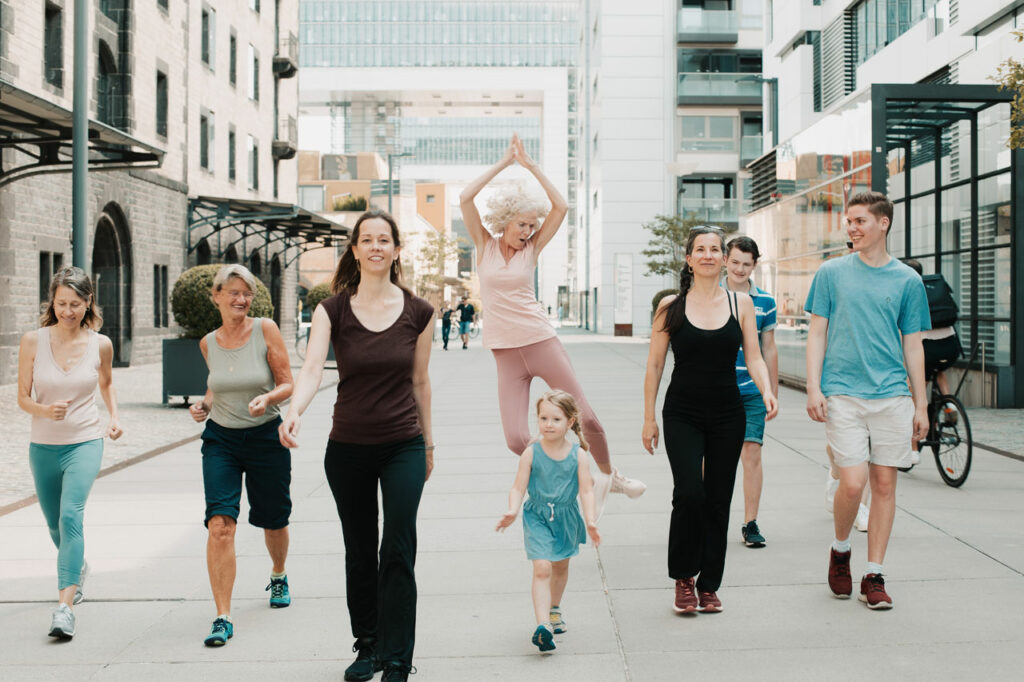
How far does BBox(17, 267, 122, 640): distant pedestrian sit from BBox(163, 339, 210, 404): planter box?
1036 cm

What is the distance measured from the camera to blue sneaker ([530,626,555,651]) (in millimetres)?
4484

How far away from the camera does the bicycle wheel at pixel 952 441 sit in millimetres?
8320

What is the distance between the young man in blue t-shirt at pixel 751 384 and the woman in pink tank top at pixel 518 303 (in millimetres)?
845

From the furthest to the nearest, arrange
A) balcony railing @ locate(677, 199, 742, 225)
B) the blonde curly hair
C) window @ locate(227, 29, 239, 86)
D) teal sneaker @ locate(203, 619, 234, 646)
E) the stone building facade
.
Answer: balcony railing @ locate(677, 199, 742, 225) < window @ locate(227, 29, 239, 86) < the stone building facade < the blonde curly hair < teal sneaker @ locate(203, 619, 234, 646)

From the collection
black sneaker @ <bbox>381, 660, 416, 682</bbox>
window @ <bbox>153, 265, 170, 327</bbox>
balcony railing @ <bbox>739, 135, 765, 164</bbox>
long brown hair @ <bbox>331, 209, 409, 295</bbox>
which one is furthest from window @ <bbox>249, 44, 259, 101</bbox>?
black sneaker @ <bbox>381, 660, 416, 682</bbox>

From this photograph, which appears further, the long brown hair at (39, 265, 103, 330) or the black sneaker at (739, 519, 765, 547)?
the black sneaker at (739, 519, 765, 547)

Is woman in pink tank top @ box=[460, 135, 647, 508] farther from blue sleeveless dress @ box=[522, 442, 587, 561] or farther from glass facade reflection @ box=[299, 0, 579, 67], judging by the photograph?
glass facade reflection @ box=[299, 0, 579, 67]

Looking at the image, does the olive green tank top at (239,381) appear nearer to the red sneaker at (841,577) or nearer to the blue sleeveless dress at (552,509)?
the blue sleeveless dress at (552,509)

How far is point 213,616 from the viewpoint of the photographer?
5.21 meters

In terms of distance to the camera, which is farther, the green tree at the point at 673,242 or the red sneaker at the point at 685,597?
the green tree at the point at 673,242

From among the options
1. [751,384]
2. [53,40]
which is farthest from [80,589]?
[53,40]

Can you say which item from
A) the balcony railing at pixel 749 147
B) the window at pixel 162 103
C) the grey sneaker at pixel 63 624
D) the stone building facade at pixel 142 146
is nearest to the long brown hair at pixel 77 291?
the grey sneaker at pixel 63 624

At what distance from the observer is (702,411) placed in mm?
4988

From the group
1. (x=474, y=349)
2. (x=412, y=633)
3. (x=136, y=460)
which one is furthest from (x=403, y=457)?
(x=474, y=349)
